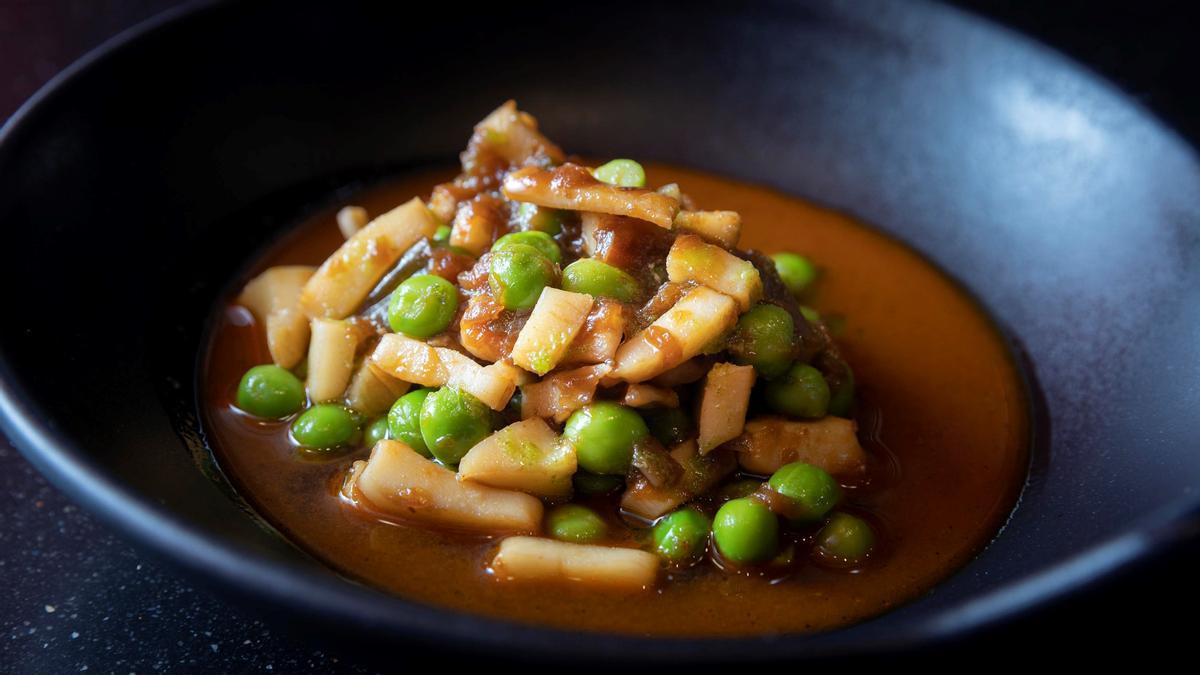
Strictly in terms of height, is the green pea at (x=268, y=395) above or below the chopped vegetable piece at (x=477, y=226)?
below

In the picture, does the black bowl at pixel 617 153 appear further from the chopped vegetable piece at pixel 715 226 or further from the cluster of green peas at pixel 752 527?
the chopped vegetable piece at pixel 715 226

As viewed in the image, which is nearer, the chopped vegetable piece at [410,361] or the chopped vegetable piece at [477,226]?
the chopped vegetable piece at [410,361]

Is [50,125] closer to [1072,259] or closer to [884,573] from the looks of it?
Answer: [884,573]

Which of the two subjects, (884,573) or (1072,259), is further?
(1072,259)

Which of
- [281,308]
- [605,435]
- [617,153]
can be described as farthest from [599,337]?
[617,153]

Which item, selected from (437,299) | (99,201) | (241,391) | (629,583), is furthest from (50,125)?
(629,583)

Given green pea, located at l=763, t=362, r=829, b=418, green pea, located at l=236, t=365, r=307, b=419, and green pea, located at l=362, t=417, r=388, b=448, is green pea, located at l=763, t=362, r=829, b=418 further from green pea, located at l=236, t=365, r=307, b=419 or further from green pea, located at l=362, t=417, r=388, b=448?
green pea, located at l=236, t=365, r=307, b=419

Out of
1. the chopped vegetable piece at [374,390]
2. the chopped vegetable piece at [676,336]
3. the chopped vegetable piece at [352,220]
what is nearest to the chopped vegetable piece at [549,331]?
the chopped vegetable piece at [676,336]

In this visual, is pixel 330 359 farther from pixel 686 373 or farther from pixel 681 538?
pixel 681 538
